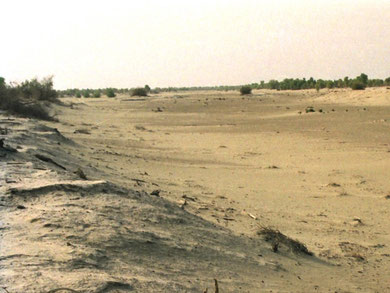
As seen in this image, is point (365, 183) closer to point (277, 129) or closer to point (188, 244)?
point (188, 244)

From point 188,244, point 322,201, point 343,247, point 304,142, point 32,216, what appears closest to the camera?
point 32,216

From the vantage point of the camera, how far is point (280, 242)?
196 inches

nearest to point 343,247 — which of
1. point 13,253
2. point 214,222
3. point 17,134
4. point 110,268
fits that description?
point 214,222

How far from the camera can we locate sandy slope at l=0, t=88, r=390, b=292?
3.22 meters

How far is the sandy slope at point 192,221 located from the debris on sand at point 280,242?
3.2 inches

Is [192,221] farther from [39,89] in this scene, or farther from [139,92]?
[139,92]

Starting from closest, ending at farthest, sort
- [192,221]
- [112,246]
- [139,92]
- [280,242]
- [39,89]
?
[112,246] < [192,221] < [280,242] < [39,89] < [139,92]

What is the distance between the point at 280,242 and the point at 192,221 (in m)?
0.97

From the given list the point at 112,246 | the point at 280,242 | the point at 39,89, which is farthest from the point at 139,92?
the point at 112,246

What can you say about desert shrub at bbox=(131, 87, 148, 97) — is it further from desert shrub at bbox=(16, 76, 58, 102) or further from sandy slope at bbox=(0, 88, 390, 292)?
sandy slope at bbox=(0, 88, 390, 292)

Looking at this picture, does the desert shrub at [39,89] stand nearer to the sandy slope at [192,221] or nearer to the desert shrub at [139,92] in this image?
the sandy slope at [192,221]

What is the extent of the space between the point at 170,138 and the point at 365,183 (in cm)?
835

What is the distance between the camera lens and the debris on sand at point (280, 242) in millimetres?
4836

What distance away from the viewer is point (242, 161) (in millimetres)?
11500
